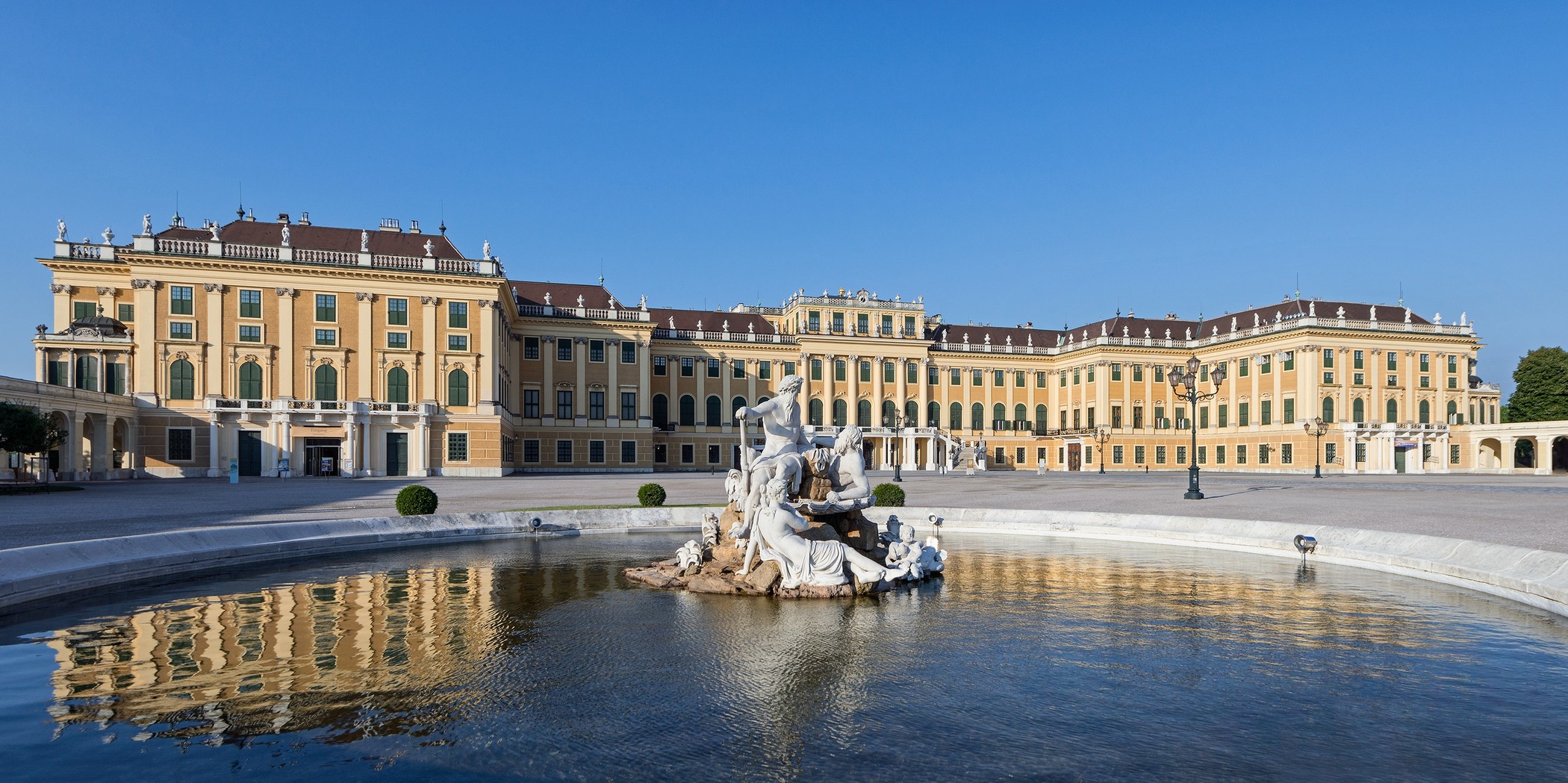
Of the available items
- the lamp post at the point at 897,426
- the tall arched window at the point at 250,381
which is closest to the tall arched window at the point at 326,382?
the tall arched window at the point at 250,381

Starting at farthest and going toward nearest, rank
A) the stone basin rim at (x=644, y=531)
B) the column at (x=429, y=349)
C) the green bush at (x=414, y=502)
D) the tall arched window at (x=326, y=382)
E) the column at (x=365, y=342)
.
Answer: the column at (x=429, y=349) < the column at (x=365, y=342) < the tall arched window at (x=326, y=382) < the green bush at (x=414, y=502) < the stone basin rim at (x=644, y=531)

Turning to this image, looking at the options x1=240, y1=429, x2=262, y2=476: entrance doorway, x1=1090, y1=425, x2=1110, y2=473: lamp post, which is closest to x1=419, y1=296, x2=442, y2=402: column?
x1=240, y1=429, x2=262, y2=476: entrance doorway

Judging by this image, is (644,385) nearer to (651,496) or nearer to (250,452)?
(250,452)

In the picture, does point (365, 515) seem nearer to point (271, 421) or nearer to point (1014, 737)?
point (1014, 737)

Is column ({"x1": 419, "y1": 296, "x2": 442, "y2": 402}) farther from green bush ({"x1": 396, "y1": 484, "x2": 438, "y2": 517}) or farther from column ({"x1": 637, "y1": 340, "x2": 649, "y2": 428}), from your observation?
green bush ({"x1": 396, "y1": 484, "x2": 438, "y2": 517})

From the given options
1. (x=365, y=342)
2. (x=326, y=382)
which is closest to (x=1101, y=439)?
(x=365, y=342)

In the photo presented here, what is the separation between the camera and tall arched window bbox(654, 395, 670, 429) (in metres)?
72.8

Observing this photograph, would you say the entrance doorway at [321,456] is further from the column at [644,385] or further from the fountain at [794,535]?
the fountain at [794,535]

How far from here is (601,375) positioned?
6781cm

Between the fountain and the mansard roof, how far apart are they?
47253mm

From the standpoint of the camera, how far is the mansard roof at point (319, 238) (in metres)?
51.7

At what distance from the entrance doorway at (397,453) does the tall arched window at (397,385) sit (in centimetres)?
221

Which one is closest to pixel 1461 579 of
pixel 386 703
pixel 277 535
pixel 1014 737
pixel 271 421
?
pixel 1014 737

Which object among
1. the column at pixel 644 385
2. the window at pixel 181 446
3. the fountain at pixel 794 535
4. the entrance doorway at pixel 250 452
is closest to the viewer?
the fountain at pixel 794 535
